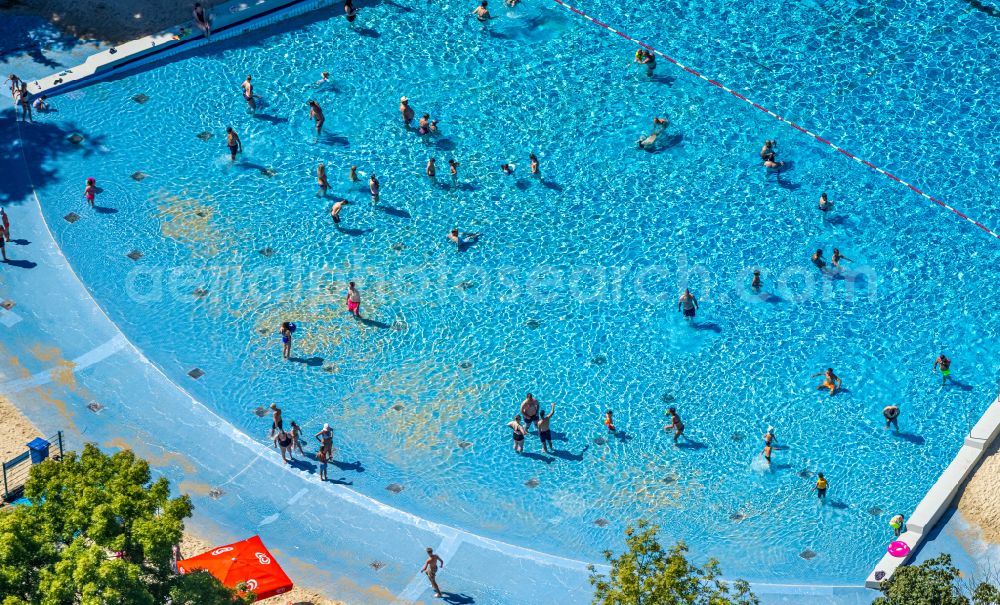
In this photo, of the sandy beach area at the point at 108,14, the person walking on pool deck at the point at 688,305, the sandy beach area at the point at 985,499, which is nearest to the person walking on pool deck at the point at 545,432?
the person walking on pool deck at the point at 688,305

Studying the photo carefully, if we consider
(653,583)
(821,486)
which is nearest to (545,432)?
(821,486)

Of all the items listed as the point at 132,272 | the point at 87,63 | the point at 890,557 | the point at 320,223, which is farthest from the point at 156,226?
the point at 890,557

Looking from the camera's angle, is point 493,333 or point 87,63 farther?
point 87,63

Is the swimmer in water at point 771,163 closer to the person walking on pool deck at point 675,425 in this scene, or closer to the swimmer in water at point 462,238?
the swimmer in water at point 462,238

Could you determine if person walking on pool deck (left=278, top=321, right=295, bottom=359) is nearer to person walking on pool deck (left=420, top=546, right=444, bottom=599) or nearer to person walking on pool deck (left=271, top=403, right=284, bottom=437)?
person walking on pool deck (left=271, top=403, right=284, bottom=437)

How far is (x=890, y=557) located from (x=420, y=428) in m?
9.71

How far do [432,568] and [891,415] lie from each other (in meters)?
10.3

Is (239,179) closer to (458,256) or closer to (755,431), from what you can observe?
(458,256)

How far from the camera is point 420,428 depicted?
107 feet

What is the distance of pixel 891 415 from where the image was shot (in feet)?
107

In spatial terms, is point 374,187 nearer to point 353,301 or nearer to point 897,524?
point 353,301

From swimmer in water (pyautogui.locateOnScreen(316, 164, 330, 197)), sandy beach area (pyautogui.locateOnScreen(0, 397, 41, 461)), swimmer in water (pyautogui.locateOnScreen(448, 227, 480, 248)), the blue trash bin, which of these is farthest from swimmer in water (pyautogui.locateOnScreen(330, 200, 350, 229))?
the blue trash bin

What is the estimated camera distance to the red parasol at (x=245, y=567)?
27.4 m

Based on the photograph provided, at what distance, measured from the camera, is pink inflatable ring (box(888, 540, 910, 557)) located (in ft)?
98.6
